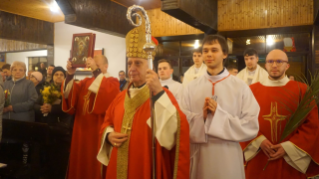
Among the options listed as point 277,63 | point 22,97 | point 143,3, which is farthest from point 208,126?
point 143,3

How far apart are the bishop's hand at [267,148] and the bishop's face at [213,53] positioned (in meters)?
1.21

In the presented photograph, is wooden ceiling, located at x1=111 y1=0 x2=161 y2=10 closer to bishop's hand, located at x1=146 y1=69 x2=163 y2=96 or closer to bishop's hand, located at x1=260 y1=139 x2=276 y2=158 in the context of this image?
bishop's hand, located at x1=260 y1=139 x2=276 y2=158

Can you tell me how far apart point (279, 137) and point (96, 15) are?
5.32 metres

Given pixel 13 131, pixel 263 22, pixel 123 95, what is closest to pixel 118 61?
pixel 263 22

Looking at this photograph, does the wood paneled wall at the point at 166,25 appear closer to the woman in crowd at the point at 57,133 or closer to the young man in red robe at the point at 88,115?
the woman in crowd at the point at 57,133

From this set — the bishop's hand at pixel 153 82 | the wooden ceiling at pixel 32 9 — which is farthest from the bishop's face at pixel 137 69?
the wooden ceiling at pixel 32 9

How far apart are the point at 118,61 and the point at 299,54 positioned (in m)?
5.87

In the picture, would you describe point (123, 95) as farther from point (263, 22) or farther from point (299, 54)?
point (299, 54)

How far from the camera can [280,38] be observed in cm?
832

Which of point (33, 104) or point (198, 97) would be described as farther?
point (33, 104)

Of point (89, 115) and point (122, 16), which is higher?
point (122, 16)

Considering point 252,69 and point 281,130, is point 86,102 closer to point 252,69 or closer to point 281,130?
point 281,130

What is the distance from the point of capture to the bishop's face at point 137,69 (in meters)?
2.31

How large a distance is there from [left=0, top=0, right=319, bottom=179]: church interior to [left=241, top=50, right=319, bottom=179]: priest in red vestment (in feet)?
6.00
